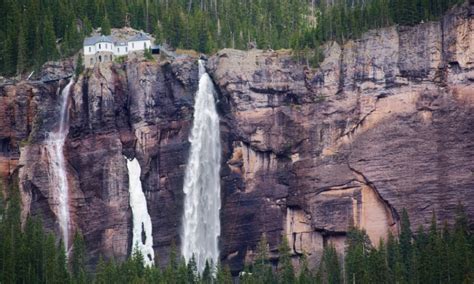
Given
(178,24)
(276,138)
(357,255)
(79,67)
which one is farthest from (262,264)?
(178,24)

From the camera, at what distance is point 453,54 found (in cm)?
16038

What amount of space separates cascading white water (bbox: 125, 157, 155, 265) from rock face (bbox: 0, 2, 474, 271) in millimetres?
564

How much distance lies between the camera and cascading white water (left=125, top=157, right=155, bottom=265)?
16512 cm

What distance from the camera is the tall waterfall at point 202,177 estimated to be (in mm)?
166500

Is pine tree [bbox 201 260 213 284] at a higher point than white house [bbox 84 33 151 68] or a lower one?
lower

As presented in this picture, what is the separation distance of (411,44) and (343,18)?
8649 mm

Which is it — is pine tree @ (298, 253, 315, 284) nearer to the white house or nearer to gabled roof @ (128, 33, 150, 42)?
the white house

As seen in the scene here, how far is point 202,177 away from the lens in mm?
167250

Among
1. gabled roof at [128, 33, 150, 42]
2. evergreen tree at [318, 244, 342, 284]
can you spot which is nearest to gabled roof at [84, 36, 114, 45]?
gabled roof at [128, 33, 150, 42]

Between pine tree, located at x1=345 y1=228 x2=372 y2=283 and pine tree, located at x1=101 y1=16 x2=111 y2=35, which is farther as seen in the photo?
pine tree, located at x1=101 y1=16 x2=111 y2=35

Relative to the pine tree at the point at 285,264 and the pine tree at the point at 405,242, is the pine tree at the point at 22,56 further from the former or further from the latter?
the pine tree at the point at 405,242

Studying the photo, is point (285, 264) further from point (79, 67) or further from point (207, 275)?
point (79, 67)

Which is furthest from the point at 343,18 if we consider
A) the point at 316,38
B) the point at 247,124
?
the point at 247,124

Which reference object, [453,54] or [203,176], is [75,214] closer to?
[203,176]
